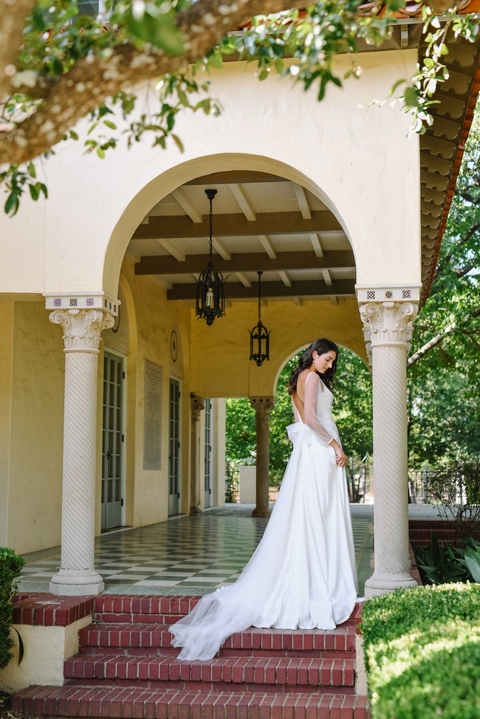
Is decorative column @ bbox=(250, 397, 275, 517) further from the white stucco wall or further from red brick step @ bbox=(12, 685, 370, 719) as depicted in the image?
red brick step @ bbox=(12, 685, 370, 719)

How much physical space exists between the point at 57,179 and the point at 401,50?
296cm

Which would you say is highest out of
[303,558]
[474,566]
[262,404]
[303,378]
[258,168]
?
[258,168]

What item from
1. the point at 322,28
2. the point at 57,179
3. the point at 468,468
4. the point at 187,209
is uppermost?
the point at 187,209

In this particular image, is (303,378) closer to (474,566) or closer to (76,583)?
(474,566)

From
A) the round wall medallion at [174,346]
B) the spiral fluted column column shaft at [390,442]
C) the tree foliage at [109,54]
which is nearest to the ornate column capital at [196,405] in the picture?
the round wall medallion at [174,346]

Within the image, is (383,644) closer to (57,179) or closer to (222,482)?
(57,179)

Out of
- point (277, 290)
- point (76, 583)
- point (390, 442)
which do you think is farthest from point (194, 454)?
point (390, 442)

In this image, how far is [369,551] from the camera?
10008mm

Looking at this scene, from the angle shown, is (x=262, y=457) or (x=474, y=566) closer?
(x=474, y=566)

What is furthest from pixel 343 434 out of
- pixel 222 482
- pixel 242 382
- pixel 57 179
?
pixel 57 179

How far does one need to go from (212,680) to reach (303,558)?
1.08 meters

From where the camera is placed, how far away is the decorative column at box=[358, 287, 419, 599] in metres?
6.38

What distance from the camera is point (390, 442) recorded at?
21.2 feet

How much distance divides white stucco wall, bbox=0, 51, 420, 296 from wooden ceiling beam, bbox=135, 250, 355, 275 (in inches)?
211
